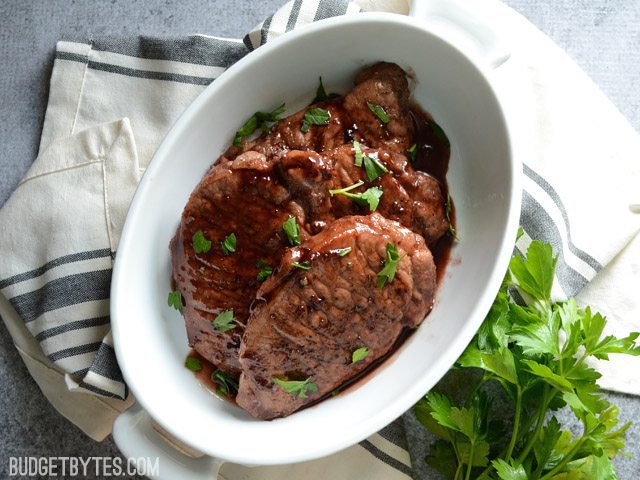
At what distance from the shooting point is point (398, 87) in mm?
2625

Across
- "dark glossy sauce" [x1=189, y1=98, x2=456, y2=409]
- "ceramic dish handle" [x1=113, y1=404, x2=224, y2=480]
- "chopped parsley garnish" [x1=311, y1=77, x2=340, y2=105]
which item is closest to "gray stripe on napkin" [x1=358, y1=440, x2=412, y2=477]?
"dark glossy sauce" [x1=189, y1=98, x2=456, y2=409]

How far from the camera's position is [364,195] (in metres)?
2.49

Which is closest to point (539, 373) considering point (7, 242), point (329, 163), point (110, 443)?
point (329, 163)

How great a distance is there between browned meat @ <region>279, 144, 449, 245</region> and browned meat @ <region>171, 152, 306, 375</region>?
64mm

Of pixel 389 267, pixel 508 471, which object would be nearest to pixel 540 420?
pixel 508 471

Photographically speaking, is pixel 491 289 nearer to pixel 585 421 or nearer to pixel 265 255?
pixel 585 421

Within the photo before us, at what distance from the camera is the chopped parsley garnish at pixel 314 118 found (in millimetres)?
2625

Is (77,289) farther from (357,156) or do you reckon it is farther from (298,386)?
(357,156)

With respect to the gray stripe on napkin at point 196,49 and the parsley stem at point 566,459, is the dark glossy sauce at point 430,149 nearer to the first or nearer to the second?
the gray stripe on napkin at point 196,49

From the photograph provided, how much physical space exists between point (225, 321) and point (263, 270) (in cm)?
23

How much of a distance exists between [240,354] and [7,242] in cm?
113

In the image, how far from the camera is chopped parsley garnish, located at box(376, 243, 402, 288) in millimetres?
2367

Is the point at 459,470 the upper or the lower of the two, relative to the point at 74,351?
upper

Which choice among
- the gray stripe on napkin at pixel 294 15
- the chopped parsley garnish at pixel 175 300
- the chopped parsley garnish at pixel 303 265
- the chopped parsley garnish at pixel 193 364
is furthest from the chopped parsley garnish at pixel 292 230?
the gray stripe on napkin at pixel 294 15
